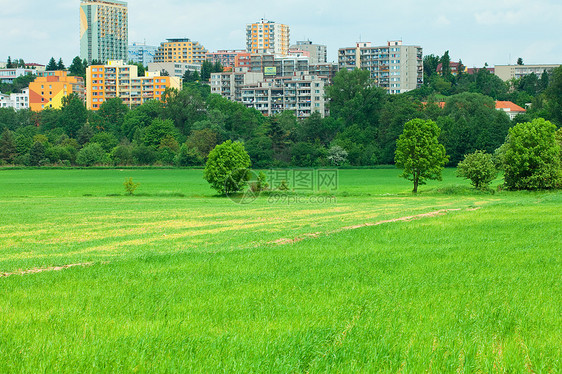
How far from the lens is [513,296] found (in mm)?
9883

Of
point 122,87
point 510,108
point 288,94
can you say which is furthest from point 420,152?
point 122,87

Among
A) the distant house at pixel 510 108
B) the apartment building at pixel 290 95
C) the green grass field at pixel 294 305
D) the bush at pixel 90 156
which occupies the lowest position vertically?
the green grass field at pixel 294 305

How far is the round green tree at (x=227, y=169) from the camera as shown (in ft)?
211

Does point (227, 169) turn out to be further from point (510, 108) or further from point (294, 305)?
point (510, 108)

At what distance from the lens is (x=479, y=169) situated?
58.7 meters

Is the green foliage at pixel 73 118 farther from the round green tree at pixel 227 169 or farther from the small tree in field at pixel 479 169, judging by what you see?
the small tree in field at pixel 479 169

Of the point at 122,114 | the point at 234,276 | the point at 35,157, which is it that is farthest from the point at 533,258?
the point at 122,114

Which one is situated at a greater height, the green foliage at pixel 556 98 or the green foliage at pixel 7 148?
the green foliage at pixel 556 98

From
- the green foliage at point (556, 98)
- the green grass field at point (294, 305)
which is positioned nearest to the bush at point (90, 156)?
the green foliage at point (556, 98)

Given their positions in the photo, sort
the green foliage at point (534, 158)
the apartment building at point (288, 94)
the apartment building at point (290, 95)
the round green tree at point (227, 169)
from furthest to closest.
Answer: the apartment building at point (288, 94)
the apartment building at point (290, 95)
the round green tree at point (227, 169)
the green foliage at point (534, 158)

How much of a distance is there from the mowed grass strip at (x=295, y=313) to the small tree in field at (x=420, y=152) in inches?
1985

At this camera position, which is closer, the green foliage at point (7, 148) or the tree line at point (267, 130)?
the tree line at point (267, 130)

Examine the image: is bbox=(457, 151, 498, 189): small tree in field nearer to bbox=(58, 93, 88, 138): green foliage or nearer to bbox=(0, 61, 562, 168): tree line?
bbox=(0, 61, 562, 168): tree line

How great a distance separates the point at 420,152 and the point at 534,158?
41.0 feet
